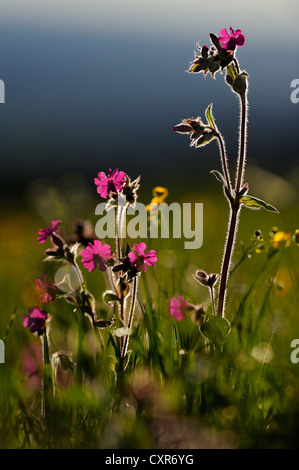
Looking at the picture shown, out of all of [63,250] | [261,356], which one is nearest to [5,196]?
[63,250]

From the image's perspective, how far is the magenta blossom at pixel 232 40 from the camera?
5.60ft

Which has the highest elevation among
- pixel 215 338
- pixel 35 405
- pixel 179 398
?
pixel 215 338

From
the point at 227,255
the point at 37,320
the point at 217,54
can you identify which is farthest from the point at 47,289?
the point at 217,54

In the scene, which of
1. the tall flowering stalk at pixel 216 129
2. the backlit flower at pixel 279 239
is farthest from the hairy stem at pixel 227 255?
the backlit flower at pixel 279 239

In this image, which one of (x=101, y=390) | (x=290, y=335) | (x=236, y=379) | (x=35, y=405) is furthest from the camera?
(x=290, y=335)

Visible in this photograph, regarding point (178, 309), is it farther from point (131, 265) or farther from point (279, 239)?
point (279, 239)

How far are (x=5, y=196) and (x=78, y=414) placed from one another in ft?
15.0

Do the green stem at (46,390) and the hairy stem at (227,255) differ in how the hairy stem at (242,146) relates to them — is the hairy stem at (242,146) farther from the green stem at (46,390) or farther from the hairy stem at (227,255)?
the green stem at (46,390)

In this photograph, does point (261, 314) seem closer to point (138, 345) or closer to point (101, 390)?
point (138, 345)

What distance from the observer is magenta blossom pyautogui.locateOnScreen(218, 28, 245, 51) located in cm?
171

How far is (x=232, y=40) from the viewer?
1.71 meters

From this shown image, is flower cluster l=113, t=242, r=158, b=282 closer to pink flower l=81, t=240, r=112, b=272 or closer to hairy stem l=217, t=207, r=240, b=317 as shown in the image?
pink flower l=81, t=240, r=112, b=272

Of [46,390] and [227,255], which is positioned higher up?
[227,255]
